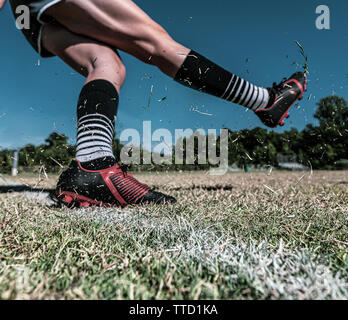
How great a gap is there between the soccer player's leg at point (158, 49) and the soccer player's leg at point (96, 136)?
0.10 metres

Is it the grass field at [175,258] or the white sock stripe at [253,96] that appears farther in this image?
the white sock stripe at [253,96]

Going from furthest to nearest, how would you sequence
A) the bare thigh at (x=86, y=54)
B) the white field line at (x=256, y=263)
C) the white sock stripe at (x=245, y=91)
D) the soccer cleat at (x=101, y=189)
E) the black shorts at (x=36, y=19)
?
the white sock stripe at (x=245, y=91)
the bare thigh at (x=86, y=54)
the black shorts at (x=36, y=19)
the soccer cleat at (x=101, y=189)
the white field line at (x=256, y=263)

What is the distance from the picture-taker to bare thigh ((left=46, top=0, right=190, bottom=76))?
149cm

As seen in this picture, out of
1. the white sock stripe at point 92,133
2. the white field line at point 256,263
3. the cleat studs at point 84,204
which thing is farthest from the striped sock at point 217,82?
the white field line at point 256,263

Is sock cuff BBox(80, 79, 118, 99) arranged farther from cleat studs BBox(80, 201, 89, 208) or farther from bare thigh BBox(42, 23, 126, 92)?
cleat studs BBox(80, 201, 89, 208)

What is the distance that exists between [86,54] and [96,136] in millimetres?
544

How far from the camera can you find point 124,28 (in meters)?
1.54

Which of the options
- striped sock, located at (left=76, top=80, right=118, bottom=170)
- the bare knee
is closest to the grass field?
striped sock, located at (left=76, top=80, right=118, bottom=170)

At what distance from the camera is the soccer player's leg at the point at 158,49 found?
150 centimetres

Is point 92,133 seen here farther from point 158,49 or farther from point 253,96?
point 253,96

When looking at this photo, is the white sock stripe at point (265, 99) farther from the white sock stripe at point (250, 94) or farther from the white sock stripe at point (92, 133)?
the white sock stripe at point (92, 133)

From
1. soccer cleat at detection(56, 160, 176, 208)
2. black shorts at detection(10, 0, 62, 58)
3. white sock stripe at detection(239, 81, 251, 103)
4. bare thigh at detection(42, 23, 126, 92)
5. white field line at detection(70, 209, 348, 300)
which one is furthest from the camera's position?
white sock stripe at detection(239, 81, 251, 103)

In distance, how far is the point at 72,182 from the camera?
1395 millimetres

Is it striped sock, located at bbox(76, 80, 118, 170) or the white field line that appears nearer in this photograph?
the white field line
